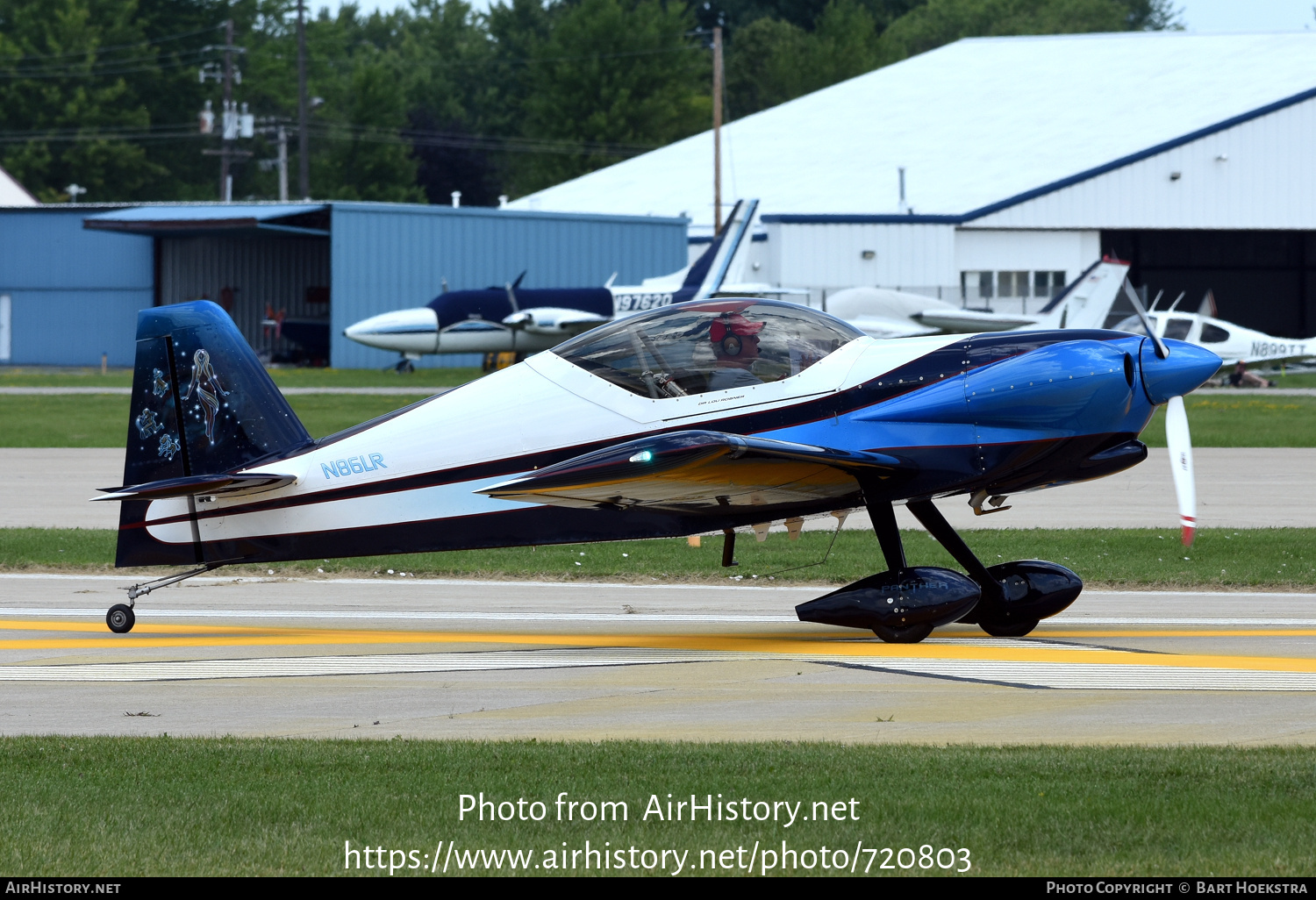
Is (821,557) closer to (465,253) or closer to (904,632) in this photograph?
(904,632)

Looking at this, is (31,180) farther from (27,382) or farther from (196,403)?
(196,403)

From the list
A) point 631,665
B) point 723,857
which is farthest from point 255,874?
point 631,665

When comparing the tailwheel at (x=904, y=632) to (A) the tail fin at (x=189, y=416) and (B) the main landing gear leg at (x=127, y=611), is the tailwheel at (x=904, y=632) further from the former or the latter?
(B) the main landing gear leg at (x=127, y=611)

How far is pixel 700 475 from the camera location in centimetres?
957

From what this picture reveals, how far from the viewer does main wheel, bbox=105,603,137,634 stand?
1105 cm

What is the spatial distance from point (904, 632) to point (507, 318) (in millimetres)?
36085

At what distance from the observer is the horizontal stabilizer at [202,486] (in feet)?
34.7

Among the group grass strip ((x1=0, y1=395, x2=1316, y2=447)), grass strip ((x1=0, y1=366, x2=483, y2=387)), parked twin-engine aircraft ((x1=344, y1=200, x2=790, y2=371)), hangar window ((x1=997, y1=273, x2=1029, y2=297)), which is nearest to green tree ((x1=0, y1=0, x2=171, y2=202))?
grass strip ((x1=0, y1=366, x2=483, y2=387))

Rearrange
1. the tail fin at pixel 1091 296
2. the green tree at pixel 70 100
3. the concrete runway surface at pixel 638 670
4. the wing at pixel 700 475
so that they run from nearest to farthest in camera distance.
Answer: the concrete runway surface at pixel 638 670 < the wing at pixel 700 475 < the tail fin at pixel 1091 296 < the green tree at pixel 70 100

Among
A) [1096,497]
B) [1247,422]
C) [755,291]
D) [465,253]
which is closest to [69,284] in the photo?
[465,253]

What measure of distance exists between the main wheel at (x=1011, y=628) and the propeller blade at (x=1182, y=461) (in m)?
1.23

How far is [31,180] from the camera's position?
91.6 metres

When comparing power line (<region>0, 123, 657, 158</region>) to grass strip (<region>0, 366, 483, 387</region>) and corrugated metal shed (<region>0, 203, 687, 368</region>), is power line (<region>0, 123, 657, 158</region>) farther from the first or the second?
grass strip (<region>0, 366, 483, 387</region>)

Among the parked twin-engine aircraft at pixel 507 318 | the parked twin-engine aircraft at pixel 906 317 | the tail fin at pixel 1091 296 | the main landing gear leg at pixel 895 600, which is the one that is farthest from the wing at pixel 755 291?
the main landing gear leg at pixel 895 600
